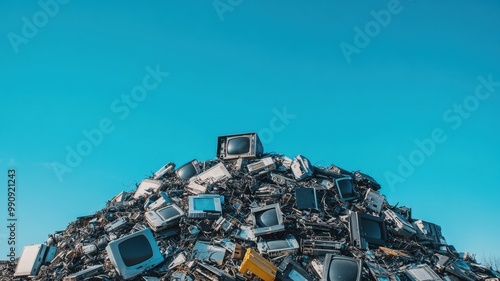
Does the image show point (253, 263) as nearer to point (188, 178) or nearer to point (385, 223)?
point (385, 223)

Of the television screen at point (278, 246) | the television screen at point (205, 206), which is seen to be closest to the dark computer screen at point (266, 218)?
the television screen at point (278, 246)

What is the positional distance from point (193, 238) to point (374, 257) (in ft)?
12.2

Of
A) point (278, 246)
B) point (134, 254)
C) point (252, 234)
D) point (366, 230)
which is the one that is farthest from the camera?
point (366, 230)

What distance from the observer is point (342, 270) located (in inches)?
335

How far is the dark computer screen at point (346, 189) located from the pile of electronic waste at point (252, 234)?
3 centimetres

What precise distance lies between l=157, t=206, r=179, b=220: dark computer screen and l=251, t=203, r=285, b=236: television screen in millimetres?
1738

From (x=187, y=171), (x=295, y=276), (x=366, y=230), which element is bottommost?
(x=295, y=276)

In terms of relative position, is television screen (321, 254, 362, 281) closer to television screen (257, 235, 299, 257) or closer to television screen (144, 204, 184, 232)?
television screen (257, 235, 299, 257)

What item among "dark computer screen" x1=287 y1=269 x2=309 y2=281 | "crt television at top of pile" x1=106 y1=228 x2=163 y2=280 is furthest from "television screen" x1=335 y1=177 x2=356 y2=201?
"crt television at top of pile" x1=106 y1=228 x2=163 y2=280

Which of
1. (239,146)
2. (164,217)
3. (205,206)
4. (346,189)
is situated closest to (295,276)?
(205,206)

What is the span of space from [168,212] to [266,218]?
87.0 inches

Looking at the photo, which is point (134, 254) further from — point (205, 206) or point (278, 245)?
point (278, 245)

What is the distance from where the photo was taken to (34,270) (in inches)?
398

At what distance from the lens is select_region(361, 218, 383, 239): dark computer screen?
10.2m
